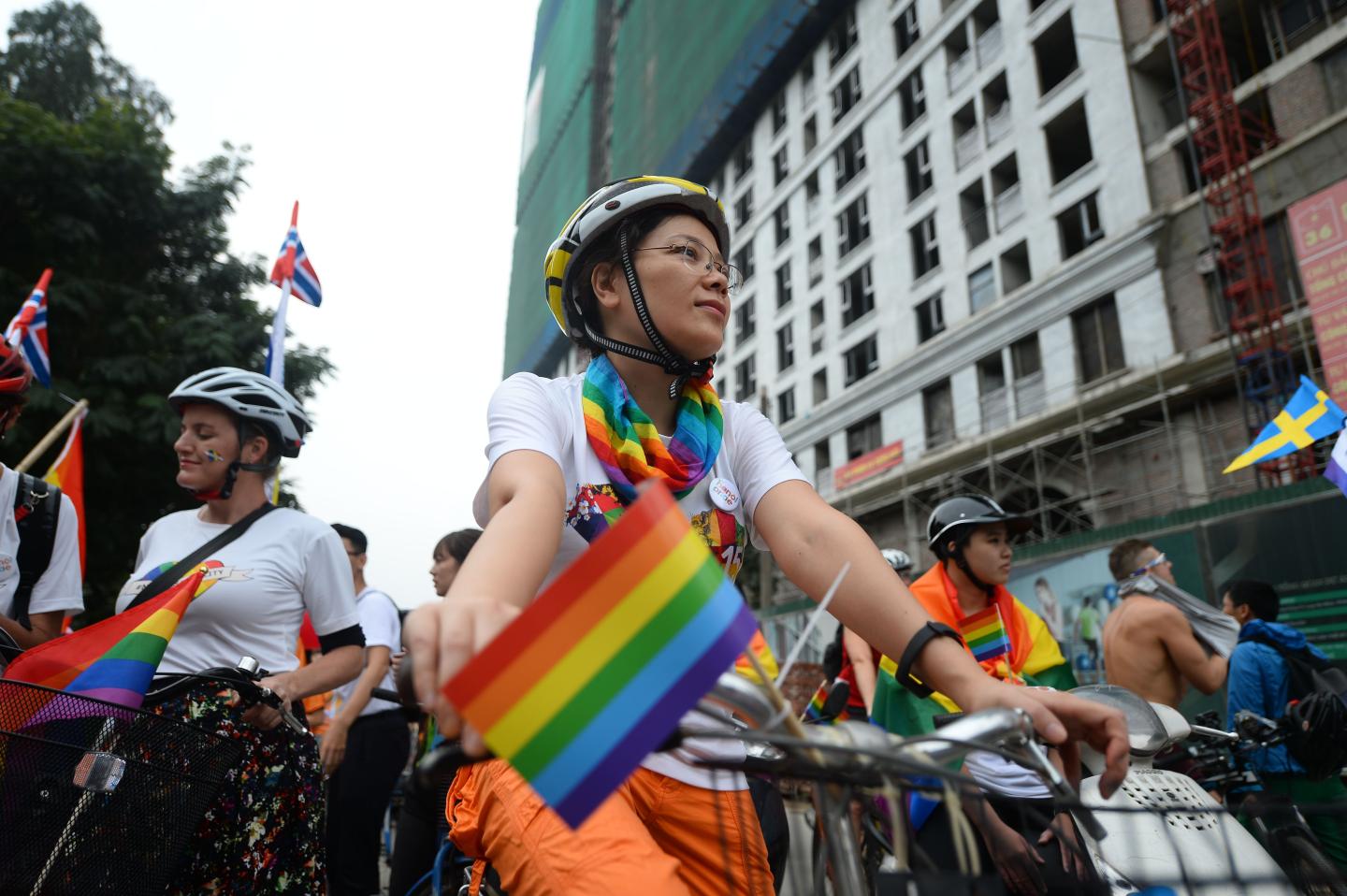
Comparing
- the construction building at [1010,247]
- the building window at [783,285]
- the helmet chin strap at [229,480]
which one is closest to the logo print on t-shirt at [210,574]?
the helmet chin strap at [229,480]

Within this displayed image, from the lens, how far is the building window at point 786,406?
106 feet

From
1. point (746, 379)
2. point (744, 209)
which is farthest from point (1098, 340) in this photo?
point (744, 209)

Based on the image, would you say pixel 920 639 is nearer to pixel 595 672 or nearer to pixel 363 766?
pixel 595 672

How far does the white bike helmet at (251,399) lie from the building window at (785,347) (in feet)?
98.6

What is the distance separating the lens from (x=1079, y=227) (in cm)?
2164

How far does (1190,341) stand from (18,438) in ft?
66.9

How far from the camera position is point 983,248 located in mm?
23750

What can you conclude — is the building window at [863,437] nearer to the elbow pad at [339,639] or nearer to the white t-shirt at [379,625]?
the white t-shirt at [379,625]

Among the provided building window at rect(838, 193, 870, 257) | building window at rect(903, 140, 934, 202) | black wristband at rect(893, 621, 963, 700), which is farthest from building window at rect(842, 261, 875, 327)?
black wristband at rect(893, 621, 963, 700)

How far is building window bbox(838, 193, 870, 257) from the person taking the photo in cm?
2941

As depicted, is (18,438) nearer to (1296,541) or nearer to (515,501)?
(515,501)

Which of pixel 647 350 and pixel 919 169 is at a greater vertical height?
pixel 919 169

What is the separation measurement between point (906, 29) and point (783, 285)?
32.1 ft

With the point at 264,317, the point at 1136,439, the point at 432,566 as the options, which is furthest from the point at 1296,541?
the point at 264,317
